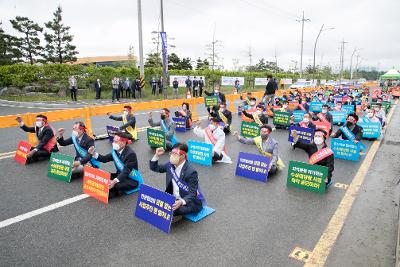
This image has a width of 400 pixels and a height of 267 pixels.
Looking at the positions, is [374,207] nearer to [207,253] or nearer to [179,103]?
[207,253]

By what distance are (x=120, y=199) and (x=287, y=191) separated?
321 cm

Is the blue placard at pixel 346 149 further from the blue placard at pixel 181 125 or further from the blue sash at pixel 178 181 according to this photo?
the blue placard at pixel 181 125

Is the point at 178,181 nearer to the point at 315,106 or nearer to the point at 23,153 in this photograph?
the point at 23,153

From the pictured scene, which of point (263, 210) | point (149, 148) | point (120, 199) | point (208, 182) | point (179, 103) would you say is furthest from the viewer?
point (179, 103)

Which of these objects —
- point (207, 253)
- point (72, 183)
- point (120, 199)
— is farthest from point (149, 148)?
point (207, 253)

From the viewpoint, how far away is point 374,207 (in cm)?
551

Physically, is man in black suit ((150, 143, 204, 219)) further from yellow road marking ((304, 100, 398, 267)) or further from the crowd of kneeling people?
yellow road marking ((304, 100, 398, 267))

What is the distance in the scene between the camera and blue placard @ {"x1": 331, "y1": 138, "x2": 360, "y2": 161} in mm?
8586

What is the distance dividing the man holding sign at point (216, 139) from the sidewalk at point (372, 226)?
10.8 ft

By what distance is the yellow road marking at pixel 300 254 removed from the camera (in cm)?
390

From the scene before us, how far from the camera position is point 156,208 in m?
4.63

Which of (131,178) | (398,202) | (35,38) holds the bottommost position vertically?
(398,202)

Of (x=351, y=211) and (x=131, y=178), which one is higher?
(x=131, y=178)

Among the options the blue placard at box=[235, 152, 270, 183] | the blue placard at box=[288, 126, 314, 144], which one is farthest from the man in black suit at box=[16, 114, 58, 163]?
the blue placard at box=[288, 126, 314, 144]
